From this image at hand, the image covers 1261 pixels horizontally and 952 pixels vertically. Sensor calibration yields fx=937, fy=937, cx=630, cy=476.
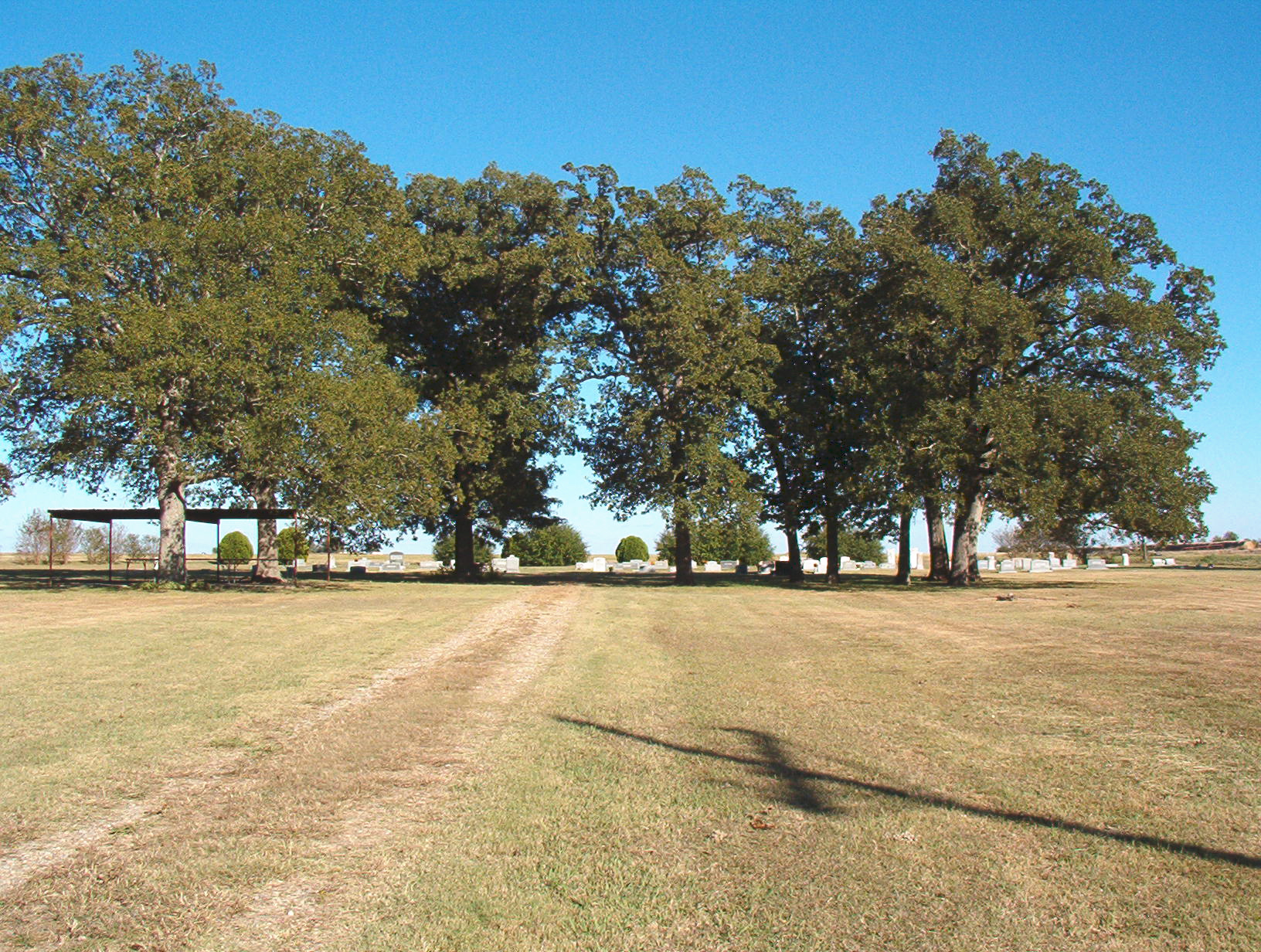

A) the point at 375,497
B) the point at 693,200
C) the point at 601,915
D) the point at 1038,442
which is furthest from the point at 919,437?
the point at 601,915

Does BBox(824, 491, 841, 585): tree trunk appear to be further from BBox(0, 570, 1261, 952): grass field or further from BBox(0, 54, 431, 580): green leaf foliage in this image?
BBox(0, 570, 1261, 952): grass field

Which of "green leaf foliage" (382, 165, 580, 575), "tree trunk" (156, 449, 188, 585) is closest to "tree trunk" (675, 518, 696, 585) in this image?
"green leaf foliage" (382, 165, 580, 575)

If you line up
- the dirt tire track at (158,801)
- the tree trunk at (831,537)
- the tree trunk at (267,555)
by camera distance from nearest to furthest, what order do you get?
the dirt tire track at (158,801)
the tree trunk at (267,555)
the tree trunk at (831,537)

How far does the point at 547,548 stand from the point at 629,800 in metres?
63.6

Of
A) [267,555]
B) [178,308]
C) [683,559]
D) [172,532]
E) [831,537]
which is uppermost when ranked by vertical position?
[178,308]

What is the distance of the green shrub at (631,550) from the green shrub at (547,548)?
3.83 metres

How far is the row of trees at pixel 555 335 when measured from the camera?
24.9m

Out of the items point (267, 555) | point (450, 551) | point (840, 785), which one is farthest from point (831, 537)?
point (840, 785)

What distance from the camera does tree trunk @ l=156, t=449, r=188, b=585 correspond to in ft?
90.4

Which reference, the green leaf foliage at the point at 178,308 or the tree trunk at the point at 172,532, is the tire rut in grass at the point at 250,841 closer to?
the green leaf foliage at the point at 178,308

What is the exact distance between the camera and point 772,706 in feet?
28.4

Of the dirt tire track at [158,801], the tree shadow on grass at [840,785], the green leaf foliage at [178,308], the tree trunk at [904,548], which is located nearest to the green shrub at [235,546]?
the green leaf foliage at [178,308]

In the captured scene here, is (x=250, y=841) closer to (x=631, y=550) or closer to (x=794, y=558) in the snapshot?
(x=794, y=558)

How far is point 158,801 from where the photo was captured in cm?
559
